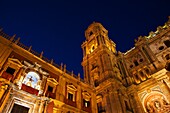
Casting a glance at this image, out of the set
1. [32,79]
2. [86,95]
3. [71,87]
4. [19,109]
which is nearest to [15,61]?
[32,79]

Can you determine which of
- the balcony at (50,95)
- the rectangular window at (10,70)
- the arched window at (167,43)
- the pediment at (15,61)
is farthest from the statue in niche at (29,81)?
the arched window at (167,43)

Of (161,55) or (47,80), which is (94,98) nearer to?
(47,80)

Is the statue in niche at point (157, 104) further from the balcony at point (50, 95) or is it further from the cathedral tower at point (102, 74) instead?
the balcony at point (50, 95)

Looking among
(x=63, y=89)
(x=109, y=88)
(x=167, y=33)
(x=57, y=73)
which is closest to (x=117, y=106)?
(x=109, y=88)

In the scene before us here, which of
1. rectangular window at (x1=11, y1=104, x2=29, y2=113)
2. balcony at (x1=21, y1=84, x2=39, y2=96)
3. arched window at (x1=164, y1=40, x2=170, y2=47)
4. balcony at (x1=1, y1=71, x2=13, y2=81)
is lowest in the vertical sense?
rectangular window at (x1=11, y1=104, x2=29, y2=113)

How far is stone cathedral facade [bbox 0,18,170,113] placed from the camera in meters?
15.6

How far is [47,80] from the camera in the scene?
19031 mm

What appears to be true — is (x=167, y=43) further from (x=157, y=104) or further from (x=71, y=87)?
(x=71, y=87)

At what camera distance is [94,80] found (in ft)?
99.3

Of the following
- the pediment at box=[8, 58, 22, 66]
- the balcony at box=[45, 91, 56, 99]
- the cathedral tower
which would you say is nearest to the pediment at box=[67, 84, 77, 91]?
the balcony at box=[45, 91, 56, 99]

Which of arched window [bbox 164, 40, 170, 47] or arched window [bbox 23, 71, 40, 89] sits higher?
arched window [bbox 164, 40, 170, 47]

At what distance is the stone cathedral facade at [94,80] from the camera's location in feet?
51.2

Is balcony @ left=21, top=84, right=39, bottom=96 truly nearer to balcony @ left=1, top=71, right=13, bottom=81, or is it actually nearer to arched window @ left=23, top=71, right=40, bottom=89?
arched window @ left=23, top=71, right=40, bottom=89

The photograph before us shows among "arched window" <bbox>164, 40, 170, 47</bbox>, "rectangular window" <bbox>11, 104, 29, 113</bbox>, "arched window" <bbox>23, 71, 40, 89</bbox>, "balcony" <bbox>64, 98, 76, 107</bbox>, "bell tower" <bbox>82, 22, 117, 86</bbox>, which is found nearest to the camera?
"rectangular window" <bbox>11, 104, 29, 113</bbox>
